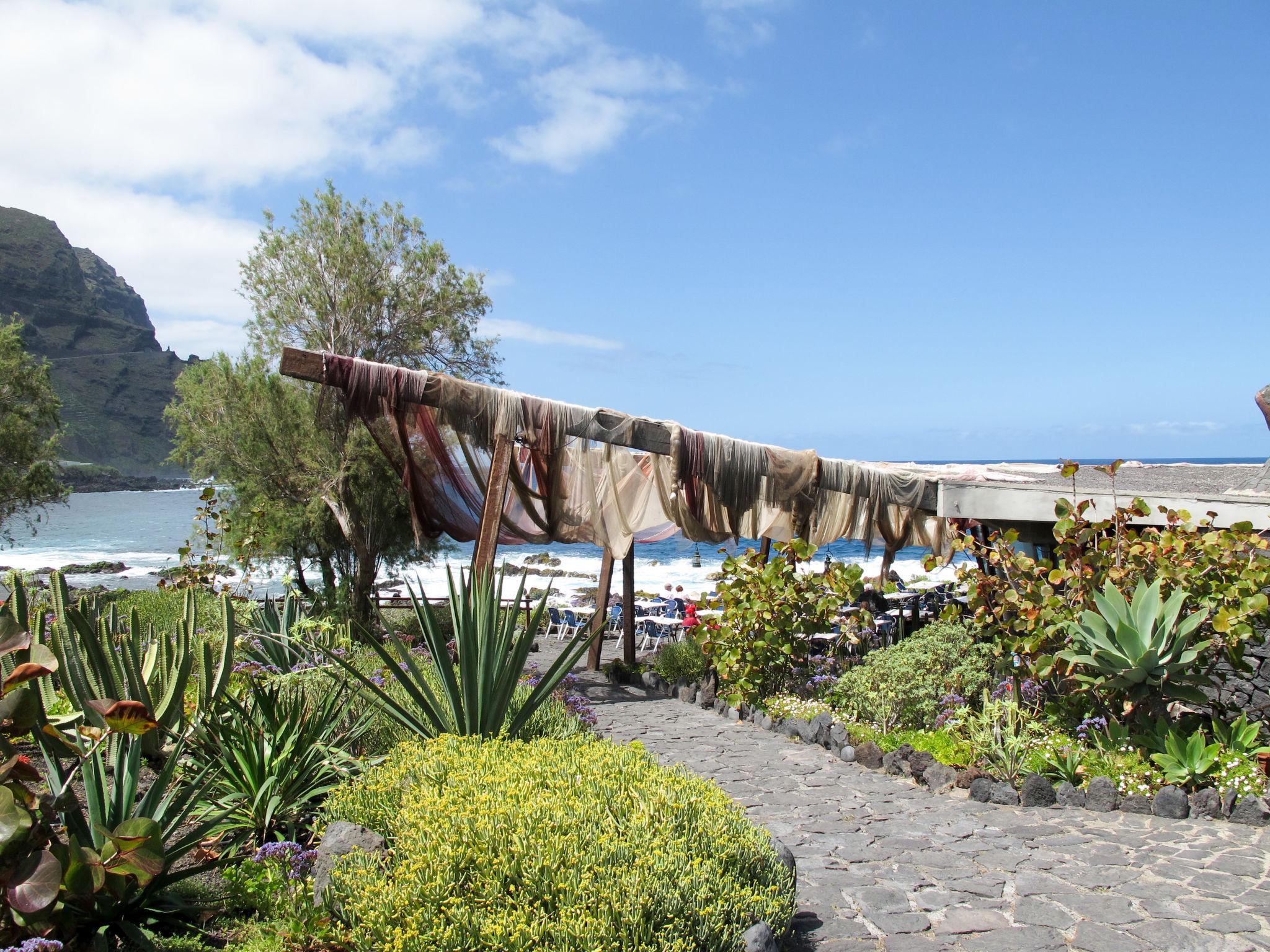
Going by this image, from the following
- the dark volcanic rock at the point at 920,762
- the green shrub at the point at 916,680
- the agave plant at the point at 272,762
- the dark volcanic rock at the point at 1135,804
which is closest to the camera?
the agave plant at the point at 272,762

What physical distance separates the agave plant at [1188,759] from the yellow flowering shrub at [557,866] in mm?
3194

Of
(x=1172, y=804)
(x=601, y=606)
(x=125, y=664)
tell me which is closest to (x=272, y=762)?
(x=125, y=664)

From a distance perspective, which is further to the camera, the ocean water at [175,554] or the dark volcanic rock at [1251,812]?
the ocean water at [175,554]

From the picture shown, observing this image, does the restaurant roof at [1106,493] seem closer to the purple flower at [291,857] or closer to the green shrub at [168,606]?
the purple flower at [291,857]

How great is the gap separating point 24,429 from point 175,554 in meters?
25.6

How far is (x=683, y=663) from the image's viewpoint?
9.22 m

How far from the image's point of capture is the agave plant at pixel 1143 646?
5.25 metres

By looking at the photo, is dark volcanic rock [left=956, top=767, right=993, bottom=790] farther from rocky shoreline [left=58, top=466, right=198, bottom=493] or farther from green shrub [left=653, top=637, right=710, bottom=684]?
rocky shoreline [left=58, top=466, right=198, bottom=493]

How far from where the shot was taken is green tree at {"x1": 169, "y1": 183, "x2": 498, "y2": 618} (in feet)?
41.0

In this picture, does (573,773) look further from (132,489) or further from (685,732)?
(132,489)

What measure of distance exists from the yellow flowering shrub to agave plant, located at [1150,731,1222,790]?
3.19 meters

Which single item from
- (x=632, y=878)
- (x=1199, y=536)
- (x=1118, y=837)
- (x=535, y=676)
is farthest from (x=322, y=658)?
(x=1199, y=536)

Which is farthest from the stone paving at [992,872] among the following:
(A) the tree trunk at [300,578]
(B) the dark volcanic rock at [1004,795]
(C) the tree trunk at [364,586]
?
(A) the tree trunk at [300,578]

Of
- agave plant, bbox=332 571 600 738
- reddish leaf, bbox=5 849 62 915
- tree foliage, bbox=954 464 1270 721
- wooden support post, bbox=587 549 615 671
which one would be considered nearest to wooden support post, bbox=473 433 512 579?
wooden support post, bbox=587 549 615 671
